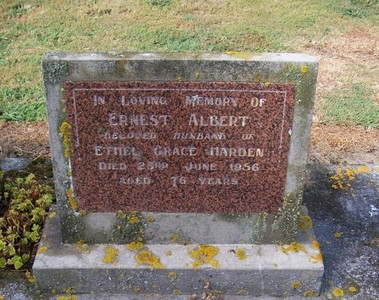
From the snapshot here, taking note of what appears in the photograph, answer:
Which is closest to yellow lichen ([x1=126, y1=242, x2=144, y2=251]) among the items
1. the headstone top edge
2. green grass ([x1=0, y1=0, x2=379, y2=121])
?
the headstone top edge

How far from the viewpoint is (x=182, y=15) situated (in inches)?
319

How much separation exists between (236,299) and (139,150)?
3.47 ft

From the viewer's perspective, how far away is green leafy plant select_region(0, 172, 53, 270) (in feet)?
10.4

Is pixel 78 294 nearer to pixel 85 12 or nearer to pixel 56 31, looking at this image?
pixel 56 31

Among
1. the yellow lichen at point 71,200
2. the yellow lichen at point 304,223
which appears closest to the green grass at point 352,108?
the yellow lichen at point 304,223

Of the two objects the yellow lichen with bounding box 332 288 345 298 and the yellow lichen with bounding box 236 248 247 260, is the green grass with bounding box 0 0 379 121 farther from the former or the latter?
the yellow lichen with bounding box 332 288 345 298

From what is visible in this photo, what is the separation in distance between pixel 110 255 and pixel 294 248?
1095mm

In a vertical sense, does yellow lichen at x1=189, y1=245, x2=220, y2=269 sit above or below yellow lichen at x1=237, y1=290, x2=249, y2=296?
above

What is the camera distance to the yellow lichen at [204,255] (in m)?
3.02

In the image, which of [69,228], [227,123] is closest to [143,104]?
[227,123]

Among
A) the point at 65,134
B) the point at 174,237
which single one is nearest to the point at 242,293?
the point at 174,237

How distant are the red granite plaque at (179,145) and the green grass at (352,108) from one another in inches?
107

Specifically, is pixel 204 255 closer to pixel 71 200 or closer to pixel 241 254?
pixel 241 254

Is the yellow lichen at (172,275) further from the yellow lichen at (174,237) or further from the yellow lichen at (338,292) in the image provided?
the yellow lichen at (338,292)
